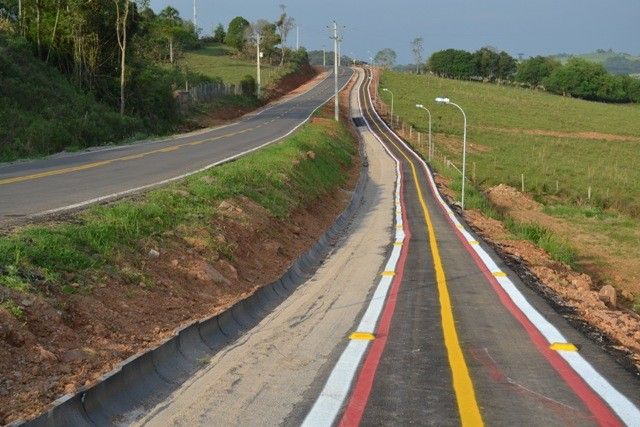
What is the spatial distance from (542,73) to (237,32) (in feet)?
255

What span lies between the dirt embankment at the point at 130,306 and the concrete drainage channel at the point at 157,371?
23 cm

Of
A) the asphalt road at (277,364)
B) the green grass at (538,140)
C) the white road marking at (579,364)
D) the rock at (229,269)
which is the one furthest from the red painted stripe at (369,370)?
the green grass at (538,140)

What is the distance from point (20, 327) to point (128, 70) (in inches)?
1649

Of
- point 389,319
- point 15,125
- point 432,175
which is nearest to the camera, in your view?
point 389,319

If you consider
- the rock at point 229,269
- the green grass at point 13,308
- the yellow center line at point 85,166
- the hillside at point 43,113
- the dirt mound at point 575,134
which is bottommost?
the dirt mound at point 575,134

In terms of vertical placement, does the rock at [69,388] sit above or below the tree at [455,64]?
below

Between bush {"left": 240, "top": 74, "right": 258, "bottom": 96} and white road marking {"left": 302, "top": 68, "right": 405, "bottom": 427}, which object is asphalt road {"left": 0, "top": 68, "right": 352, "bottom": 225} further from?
bush {"left": 240, "top": 74, "right": 258, "bottom": 96}

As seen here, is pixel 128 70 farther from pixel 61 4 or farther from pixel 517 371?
pixel 517 371

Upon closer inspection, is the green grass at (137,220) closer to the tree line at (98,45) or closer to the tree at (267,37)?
the tree line at (98,45)

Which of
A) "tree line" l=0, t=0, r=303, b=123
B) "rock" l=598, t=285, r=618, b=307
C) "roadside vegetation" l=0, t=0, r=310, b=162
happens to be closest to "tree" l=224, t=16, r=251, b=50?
"roadside vegetation" l=0, t=0, r=310, b=162

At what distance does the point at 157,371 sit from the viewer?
6.60 meters

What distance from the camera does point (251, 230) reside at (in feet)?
48.1

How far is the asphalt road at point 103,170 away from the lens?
13.7 metres

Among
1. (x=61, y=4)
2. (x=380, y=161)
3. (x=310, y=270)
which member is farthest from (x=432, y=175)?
(x=310, y=270)
